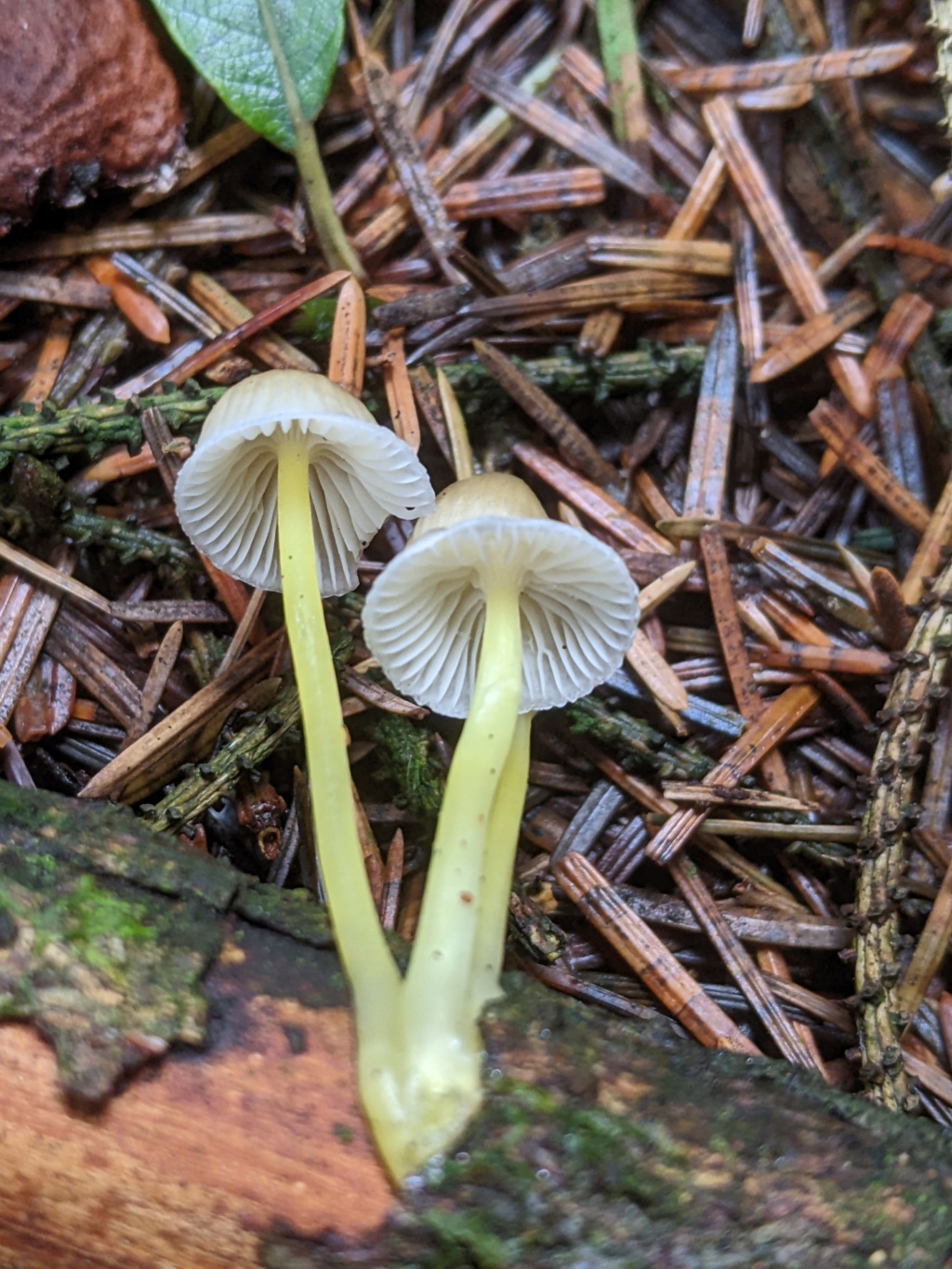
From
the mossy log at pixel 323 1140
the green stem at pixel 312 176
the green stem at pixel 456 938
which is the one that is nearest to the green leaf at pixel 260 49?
the green stem at pixel 312 176

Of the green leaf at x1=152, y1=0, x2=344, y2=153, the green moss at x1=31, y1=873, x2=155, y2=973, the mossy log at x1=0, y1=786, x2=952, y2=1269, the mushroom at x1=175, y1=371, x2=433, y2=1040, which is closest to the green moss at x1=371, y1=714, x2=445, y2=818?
the mushroom at x1=175, y1=371, x2=433, y2=1040

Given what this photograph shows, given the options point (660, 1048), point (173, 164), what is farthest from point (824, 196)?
point (660, 1048)

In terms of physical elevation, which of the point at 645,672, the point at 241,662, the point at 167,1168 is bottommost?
the point at 167,1168

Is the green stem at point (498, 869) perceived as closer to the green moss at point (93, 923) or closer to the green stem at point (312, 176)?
the green moss at point (93, 923)

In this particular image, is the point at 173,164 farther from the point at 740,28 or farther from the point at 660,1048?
the point at 660,1048

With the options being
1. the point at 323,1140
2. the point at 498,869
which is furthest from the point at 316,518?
the point at 323,1140

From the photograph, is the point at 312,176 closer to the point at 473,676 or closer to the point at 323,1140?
the point at 473,676
